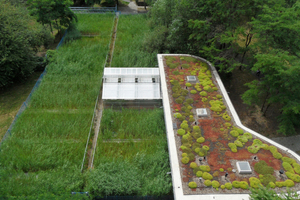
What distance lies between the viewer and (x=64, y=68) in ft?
88.8

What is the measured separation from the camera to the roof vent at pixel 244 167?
14.6 m

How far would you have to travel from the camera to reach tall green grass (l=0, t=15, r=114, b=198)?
1606 centimetres

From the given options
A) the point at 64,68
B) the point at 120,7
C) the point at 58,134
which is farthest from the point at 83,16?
the point at 58,134

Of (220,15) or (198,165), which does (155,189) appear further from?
(220,15)

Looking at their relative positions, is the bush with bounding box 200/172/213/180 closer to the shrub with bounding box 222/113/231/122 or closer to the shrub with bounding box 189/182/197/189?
the shrub with bounding box 189/182/197/189

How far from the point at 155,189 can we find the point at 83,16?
3344 cm

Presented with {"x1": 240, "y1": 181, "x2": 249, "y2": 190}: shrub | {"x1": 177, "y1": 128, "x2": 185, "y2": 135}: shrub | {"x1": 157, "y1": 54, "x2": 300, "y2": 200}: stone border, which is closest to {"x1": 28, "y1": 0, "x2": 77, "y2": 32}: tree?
{"x1": 157, "y1": 54, "x2": 300, "y2": 200}: stone border

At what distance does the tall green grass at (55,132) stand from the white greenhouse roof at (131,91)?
181 cm

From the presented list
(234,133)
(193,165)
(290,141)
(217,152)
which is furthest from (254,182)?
(290,141)

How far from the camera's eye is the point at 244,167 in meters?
14.8

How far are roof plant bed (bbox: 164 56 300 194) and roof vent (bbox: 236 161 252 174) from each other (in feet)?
0.23

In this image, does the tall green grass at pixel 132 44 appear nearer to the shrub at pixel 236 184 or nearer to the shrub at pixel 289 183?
the shrub at pixel 236 184

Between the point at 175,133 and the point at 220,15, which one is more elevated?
the point at 220,15

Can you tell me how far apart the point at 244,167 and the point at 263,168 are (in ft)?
3.90
